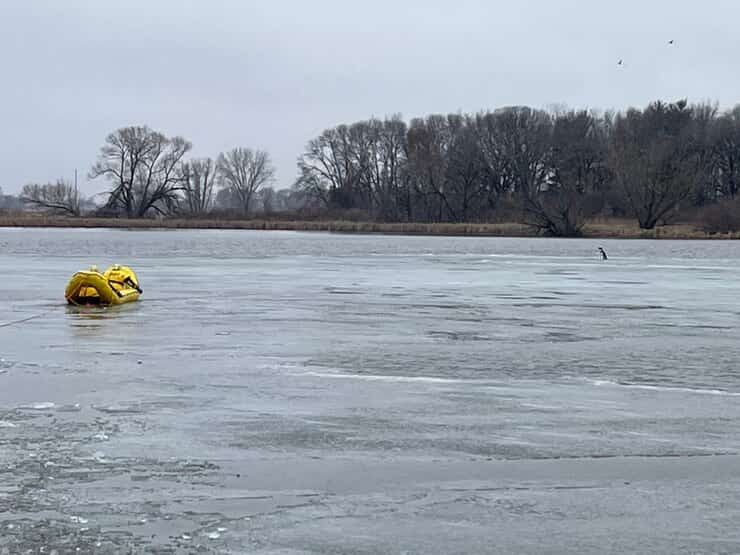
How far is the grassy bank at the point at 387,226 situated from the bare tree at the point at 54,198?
365 centimetres

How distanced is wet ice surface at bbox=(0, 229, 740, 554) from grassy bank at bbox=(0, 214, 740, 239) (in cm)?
7190

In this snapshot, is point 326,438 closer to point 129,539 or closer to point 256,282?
point 129,539

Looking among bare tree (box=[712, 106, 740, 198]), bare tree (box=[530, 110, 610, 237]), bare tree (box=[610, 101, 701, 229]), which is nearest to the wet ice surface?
bare tree (box=[610, 101, 701, 229])

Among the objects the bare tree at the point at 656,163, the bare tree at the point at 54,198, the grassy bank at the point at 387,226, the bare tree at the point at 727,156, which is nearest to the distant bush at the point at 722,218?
the grassy bank at the point at 387,226

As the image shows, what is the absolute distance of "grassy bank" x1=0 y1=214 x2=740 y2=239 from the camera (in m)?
89.6

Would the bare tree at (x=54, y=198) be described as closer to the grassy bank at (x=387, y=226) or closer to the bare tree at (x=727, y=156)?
the grassy bank at (x=387, y=226)

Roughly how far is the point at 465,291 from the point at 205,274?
10298 mm

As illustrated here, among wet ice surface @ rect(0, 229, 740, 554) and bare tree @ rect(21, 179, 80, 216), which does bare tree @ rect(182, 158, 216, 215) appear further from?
wet ice surface @ rect(0, 229, 740, 554)

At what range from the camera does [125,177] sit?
395ft

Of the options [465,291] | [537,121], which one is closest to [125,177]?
[537,121]

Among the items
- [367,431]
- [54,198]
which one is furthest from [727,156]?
[367,431]

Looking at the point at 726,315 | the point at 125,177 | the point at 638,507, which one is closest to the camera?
the point at 638,507

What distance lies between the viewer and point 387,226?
93688 mm

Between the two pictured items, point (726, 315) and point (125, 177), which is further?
A: point (125, 177)
